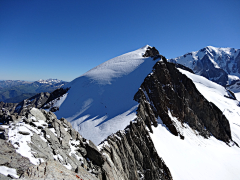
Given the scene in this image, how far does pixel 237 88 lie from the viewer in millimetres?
180750

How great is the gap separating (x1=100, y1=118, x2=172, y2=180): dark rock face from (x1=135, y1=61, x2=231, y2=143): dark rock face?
20.3ft

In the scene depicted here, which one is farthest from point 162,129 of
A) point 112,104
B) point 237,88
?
point 237,88

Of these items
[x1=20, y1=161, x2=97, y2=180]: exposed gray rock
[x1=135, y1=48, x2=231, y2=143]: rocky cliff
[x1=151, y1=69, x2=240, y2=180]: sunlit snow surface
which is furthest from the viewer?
[x1=135, y1=48, x2=231, y2=143]: rocky cliff

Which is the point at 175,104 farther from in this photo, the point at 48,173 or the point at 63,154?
the point at 48,173

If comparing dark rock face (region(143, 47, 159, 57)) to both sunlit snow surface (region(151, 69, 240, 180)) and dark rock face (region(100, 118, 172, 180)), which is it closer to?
sunlit snow surface (region(151, 69, 240, 180))

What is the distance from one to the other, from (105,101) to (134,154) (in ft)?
57.8

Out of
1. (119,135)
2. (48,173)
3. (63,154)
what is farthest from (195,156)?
(48,173)

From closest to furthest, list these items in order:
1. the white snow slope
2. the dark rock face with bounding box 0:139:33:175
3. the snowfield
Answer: the dark rock face with bounding box 0:139:33:175, the white snow slope, the snowfield

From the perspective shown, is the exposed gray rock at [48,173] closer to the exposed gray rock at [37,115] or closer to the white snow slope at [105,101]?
the exposed gray rock at [37,115]

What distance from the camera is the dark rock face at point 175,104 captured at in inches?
1480

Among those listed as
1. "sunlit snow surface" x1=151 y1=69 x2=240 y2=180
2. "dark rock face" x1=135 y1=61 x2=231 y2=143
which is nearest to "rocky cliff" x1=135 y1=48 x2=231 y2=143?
"dark rock face" x1=135 y1=61 x2=231 y2=143

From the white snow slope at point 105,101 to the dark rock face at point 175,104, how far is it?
127 inches

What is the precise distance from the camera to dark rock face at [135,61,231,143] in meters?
37.6

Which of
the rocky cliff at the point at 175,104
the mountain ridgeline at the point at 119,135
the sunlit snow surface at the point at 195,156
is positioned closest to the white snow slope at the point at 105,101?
the mountain ridgeline at the point at 119,135
